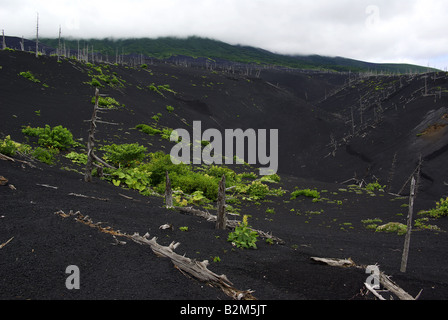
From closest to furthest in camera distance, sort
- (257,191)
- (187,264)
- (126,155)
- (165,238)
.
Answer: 1. (187,264)
2. (165,238)
3. (126,155)
4. (257,191)

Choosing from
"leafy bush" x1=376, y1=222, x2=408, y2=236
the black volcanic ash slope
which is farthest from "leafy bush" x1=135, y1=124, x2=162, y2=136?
"leafy bush" x1=376, y1=222, x2=408, y2=236

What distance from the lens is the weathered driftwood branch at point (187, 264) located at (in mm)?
5672

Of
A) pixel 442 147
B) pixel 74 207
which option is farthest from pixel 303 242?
pixel 442 147

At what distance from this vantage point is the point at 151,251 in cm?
704

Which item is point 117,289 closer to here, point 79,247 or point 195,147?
point 79,247

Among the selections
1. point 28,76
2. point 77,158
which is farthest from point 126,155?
point 28,76

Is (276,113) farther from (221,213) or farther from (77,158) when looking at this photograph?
(221,213)

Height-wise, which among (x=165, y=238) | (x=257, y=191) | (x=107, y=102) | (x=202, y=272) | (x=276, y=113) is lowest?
(x=257, y=191)

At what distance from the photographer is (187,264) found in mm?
6375

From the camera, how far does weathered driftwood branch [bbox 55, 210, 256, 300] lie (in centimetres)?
567

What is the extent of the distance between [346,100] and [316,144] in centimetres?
3735

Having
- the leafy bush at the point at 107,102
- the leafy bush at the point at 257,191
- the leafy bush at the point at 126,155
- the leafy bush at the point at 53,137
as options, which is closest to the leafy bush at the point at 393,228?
the leafy bush at the point at 257,191

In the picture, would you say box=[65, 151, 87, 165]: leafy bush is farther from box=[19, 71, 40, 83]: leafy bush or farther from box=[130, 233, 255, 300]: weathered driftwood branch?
box=[19, 71, 40, 83]: leafy bush

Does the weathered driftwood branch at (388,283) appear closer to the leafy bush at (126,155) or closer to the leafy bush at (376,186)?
the leafy bush at (126,155)
